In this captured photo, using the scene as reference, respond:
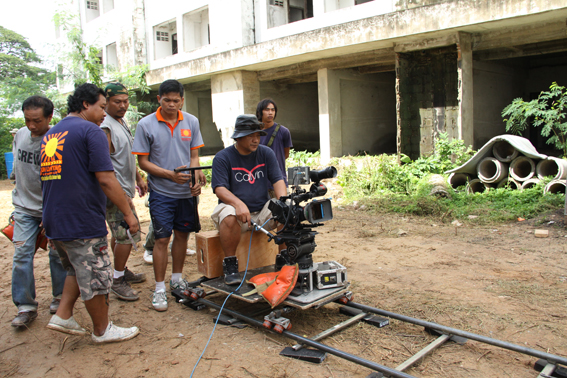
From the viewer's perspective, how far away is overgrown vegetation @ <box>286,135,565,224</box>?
675 centimetres

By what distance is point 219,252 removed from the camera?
13.3ft

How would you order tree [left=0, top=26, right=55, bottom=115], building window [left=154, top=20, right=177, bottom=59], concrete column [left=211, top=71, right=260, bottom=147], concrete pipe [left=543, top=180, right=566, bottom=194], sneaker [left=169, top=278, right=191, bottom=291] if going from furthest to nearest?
tree [left=0, top=26, right=55, bottom=115], building window [left=154, top=20, right=177, bottom=59], concrete column [left=211, top=71, right=260, bottom=147], concrete pipe [left=543, top=180, right=566, bottom=194], sneaker [left=169, top=278, right=191, bottom=291]

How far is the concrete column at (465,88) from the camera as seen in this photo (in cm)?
854

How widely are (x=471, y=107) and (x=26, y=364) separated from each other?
8881 millimetres

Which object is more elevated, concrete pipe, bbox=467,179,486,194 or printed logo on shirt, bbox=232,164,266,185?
printed logo on shirt, bbox=232,164,266,185

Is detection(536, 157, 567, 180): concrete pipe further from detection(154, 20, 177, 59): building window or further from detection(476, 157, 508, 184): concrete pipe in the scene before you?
detection(154, 20, 177, 59): building window

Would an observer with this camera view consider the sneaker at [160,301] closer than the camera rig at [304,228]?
No

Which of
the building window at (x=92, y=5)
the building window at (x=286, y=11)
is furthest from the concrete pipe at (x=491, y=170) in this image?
the building window at (x=92, y=5)

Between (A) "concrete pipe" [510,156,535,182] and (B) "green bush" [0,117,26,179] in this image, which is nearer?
(A) "concrete pipe" [510,156,535,182]

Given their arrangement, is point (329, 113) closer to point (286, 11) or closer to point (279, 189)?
point (286, 11)

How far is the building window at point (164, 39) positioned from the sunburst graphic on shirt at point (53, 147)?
1415cm

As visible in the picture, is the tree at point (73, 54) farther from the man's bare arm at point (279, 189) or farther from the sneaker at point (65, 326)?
the sneaker at point (65, 326)

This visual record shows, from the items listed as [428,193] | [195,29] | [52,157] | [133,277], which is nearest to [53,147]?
[52,157]

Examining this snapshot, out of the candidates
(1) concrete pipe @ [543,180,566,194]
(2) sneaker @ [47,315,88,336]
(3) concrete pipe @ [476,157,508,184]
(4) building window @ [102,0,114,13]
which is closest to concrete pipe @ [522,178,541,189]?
(1) concrete pipe @ [543,180,566,194]
